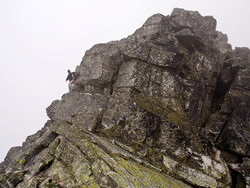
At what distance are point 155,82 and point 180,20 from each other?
10.7m

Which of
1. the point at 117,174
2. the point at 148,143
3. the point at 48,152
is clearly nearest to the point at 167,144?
the point at 148,143

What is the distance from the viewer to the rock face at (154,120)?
11.0m

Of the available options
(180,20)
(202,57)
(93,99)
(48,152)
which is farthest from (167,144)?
(180,20)

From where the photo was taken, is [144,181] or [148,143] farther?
[148,143]

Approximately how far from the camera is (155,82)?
1647cm

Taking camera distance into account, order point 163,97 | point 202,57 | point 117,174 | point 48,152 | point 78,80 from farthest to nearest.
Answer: point 78,80 → point 202,57 → point 163,97 → point 48,152 → point 117,174

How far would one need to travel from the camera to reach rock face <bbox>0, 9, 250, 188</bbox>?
36.1ft

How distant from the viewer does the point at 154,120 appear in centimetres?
1401

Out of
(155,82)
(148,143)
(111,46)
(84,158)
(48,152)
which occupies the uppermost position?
(111,46)

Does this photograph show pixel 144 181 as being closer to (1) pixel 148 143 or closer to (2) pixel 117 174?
A: (2) pixel 117 174

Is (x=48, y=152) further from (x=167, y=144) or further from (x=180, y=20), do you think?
(x=180, y=20)

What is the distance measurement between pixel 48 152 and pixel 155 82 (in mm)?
11982

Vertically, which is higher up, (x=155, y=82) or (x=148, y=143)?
(x=155, y=82)

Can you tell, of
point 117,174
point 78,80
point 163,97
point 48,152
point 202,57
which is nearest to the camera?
point 117,174
